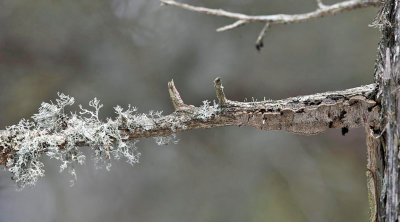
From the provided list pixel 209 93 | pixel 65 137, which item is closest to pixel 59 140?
pixel 65 137

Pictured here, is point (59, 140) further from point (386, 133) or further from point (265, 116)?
point (386, 133)

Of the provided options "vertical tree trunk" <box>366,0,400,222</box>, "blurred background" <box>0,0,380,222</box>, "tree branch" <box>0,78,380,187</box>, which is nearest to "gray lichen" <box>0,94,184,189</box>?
"tree branch" <box>0,78,380,187</box>

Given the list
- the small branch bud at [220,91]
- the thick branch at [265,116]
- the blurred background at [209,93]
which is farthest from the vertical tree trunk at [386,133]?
the blurred background at [209,93]

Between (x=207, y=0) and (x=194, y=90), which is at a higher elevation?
(x=207, y=0)

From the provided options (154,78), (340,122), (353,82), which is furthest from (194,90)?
(340,122)

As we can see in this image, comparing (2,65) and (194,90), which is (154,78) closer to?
(194,90)

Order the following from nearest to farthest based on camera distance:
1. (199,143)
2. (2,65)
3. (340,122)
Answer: (340,122), (2,65), (199,143)

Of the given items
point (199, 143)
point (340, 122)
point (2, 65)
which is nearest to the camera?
point (340, 122)

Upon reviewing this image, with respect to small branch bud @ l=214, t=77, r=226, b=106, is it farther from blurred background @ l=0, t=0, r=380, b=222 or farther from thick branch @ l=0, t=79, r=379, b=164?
blurred background @ l=0, t=0, r=380, b=222
